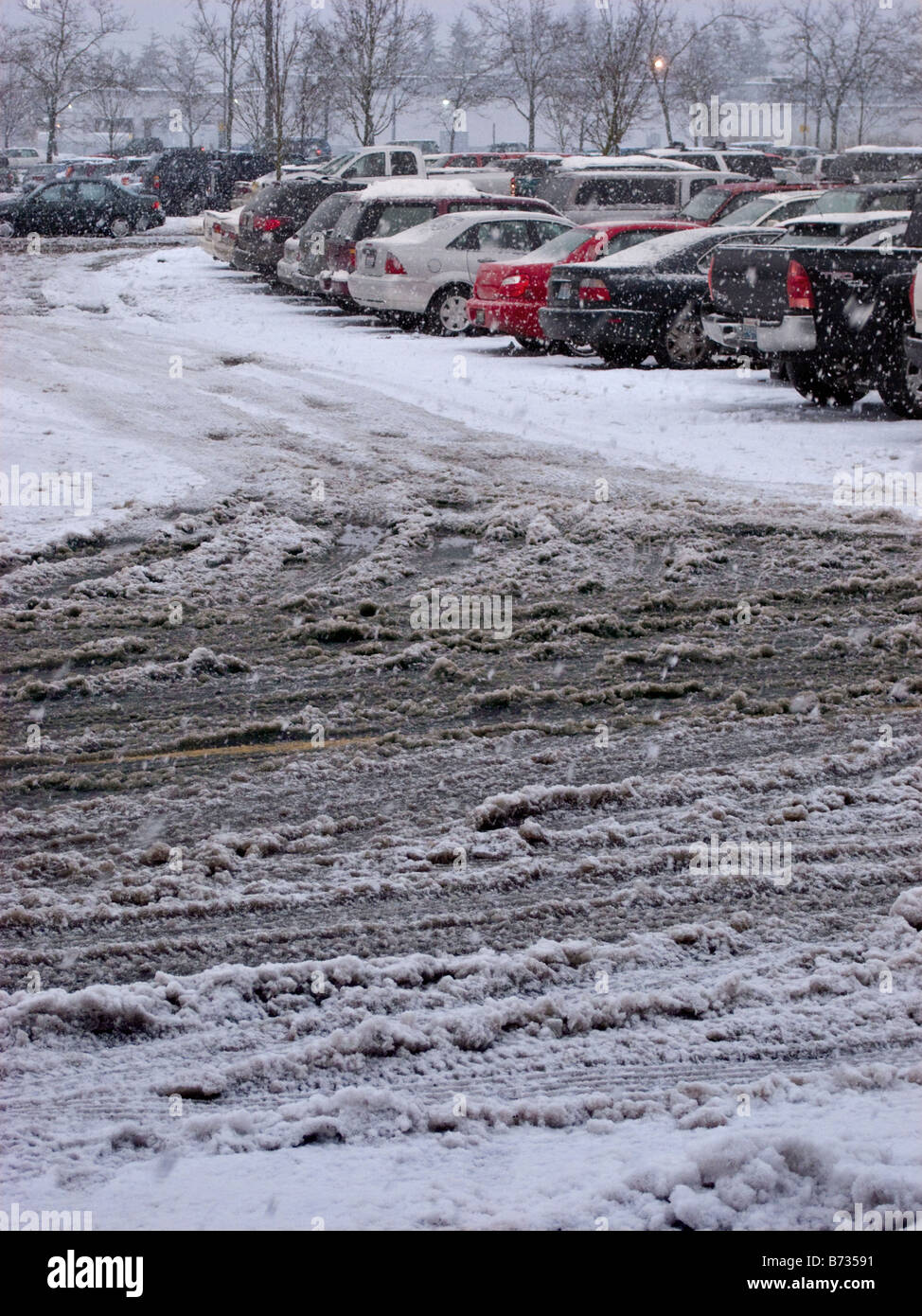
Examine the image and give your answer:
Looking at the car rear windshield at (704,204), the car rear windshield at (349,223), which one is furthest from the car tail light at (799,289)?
the car rear windshield at (704,204)

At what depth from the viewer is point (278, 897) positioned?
3.86 meters

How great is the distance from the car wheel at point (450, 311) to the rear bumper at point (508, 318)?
1.40 metres

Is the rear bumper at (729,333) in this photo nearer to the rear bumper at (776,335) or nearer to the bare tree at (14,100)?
the rear bumper at (776,335)

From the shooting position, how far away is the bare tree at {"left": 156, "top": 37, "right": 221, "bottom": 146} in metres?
51.3

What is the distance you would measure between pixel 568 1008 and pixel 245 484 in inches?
258

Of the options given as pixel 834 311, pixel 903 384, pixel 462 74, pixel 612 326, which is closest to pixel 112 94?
pixel 462 74

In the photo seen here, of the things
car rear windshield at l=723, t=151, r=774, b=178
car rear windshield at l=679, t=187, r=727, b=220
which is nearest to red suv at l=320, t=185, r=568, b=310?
car rear windshield at l=679, t=187, r=727, b=220

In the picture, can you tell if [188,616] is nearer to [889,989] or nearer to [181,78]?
[889,989]

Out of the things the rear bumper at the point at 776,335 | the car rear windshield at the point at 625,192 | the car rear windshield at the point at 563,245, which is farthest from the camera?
the car rear windshield at the point at 625,192

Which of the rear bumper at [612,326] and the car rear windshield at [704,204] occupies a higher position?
the car rear windshield at [704,204]

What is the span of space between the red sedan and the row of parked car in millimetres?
21

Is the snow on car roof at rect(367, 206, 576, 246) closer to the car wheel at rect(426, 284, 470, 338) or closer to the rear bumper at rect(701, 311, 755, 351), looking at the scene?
the car wheel at rect(426, 284, 470, 338)

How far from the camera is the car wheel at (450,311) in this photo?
1764cm

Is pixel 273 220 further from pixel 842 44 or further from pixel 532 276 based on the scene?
pixel 842 44
